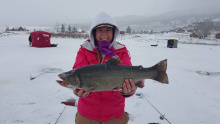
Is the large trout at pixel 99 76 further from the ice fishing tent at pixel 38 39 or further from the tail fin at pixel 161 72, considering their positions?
the ice fishing tent at pixel 38 39

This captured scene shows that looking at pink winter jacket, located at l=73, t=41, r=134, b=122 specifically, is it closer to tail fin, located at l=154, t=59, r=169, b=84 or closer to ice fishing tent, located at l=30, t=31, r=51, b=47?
tail fin, located at l=154, t=59, r=169, b=84

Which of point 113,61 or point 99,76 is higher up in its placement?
point 113,61

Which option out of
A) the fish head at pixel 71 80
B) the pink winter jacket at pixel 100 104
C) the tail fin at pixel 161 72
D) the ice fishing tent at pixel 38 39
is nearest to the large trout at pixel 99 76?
the fish head at pixel 71 80

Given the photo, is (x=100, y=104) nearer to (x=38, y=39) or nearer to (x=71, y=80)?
(x=71, y=80)

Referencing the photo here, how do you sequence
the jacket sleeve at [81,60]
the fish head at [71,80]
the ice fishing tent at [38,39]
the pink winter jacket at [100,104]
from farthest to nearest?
1. the ice fishing tent at [38,39]
2. the jacket sleeve at [81,60]
3. the pink winter jacket at [100,104]
4. the fish head at [71,80]

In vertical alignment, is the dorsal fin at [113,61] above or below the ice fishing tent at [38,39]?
below

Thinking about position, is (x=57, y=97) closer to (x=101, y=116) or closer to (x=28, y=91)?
(x=28, y=91)

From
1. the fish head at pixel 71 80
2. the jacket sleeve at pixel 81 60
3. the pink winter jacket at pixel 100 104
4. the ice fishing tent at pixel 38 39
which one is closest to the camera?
the fish head at pixel 71 80

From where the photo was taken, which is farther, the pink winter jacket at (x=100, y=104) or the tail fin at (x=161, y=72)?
the tail fin at (x=161, y=72)

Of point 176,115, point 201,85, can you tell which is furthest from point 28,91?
point 201,85

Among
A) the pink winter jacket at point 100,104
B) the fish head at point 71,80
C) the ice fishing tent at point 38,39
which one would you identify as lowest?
the pink winter jacket at point 100,104

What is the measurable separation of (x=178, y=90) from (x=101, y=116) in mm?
4334

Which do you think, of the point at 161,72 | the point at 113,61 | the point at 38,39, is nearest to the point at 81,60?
the point at 113,61

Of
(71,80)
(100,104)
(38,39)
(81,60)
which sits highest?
(38,39)
